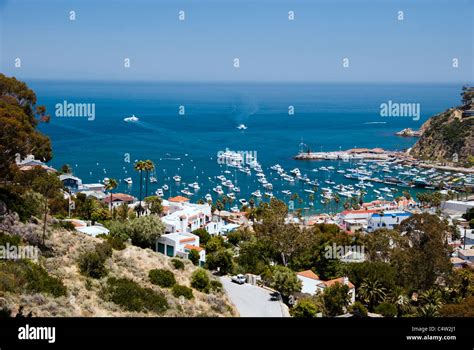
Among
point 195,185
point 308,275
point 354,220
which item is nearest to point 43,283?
point 308,275

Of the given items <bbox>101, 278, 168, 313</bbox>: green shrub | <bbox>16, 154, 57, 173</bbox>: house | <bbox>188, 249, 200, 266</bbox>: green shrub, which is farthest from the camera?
<bbox>188, 249, 200, 266</bbox>: green shrub

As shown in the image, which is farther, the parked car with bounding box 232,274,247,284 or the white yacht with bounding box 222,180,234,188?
the white yacht with bounding box 222,180,234,188

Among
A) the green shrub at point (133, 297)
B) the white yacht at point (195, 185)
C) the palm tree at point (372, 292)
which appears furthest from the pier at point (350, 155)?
the green shrub at point (133, 297)

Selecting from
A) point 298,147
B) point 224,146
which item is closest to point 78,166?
point 224,146

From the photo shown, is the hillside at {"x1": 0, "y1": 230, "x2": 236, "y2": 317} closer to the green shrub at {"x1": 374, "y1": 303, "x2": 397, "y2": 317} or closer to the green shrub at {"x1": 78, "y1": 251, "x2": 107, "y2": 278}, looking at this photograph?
the green shrub at {"x1": 78, "y1": 251, "x2": 107, "y2": 278}

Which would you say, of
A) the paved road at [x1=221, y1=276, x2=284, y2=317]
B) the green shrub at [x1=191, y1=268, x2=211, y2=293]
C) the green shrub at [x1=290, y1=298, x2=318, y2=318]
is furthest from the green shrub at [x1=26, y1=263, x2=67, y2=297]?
the green shrub at [x1=290, y1=298, x2=318, y2=318]
